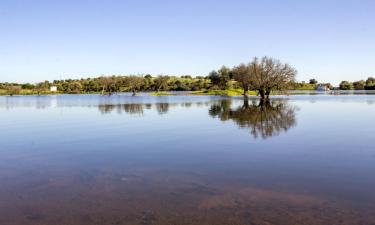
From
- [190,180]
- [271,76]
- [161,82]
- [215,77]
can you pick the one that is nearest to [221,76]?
[215,77]

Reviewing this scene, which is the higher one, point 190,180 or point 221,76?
point 221,76

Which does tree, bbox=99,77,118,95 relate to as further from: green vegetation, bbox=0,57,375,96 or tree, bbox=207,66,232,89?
tree, bbox=207,66,232,89

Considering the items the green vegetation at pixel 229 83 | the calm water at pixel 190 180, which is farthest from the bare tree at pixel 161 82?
the calm water at pixel 190 180

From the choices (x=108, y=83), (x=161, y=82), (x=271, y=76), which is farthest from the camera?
(x=108, y=83)

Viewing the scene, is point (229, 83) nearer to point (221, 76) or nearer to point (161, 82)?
point (221, 76)

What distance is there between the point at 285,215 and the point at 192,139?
13.3 meters

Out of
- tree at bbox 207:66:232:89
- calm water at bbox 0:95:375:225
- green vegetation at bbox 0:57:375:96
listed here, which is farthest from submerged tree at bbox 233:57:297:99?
calm water at bbox 0:95:375:225

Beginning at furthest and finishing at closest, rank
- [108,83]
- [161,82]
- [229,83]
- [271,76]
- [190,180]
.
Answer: [108,83]
[161,82]
[229,83]
[271,76]
[190,180]

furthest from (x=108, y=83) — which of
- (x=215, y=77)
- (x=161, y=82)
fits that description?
(x=215, y=77)

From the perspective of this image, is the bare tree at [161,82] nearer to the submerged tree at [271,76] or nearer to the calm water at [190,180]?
the submerged tree at [271,76]

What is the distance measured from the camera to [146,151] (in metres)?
17.9

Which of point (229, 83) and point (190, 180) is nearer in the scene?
point (190, 180)

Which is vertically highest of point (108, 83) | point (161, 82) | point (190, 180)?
point (161, 82)

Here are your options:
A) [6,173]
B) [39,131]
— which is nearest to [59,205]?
[6,173]
